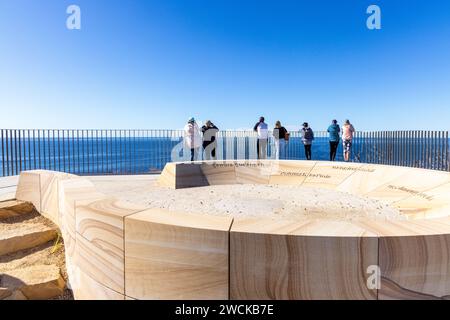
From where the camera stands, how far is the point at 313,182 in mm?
8539

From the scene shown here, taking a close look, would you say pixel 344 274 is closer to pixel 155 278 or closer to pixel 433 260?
pixel 433 260

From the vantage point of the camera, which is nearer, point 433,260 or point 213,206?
point 433,260

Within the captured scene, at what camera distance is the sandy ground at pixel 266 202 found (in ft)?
17.2

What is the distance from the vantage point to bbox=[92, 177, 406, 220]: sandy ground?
5.24 m

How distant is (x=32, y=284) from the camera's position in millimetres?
3711

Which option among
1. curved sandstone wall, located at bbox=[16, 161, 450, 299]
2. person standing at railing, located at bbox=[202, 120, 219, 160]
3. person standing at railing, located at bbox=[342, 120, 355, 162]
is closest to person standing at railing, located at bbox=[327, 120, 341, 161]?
person standing at railing, located at bbox=[342, 120, 355, 162]

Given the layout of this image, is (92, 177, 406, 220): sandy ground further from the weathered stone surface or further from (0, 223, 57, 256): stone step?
the weathered stone surface

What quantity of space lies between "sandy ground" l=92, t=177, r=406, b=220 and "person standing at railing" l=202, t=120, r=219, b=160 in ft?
14.1

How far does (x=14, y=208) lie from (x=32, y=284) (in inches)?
118

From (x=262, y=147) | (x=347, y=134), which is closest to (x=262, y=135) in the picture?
(x=262, y=147)

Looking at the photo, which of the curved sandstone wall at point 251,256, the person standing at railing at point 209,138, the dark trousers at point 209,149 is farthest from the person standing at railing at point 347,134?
the curved sandstone wall at point 251,256

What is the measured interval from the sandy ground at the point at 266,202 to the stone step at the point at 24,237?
1844 millimetres
